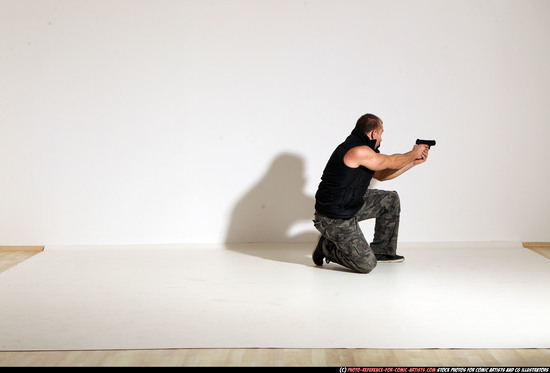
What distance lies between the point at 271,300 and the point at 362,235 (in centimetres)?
88

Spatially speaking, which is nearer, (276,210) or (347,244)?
(347,244)

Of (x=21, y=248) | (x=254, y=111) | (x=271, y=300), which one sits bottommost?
(x=21, y=248)

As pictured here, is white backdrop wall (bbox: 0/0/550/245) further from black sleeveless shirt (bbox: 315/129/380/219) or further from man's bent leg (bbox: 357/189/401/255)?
black sleeveless shirt (bbox: 315/129/380/219)

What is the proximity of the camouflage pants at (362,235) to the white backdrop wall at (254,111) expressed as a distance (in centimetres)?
54

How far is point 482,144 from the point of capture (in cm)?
496

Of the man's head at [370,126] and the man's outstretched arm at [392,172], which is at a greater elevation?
the man's head at [370,126]

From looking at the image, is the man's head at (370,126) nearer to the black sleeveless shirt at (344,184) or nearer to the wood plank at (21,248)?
the black sleeveless shirt at (344,184)

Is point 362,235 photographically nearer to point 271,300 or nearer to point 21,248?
point 271,300

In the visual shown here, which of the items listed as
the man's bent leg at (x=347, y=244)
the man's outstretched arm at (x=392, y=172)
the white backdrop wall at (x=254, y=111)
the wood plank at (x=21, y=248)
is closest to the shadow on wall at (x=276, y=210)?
the white backdrop wall at (x=254, y=111)

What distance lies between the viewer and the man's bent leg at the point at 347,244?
412cm

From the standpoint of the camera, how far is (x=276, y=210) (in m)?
5.05

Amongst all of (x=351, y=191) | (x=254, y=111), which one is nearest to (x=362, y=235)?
(x=351, y=191)

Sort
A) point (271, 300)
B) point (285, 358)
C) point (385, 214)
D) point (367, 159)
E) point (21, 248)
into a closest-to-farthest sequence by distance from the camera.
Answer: point (285, 358) → point (271, 300) → point (367, 159) → point (385, 214) → point (21, 248)

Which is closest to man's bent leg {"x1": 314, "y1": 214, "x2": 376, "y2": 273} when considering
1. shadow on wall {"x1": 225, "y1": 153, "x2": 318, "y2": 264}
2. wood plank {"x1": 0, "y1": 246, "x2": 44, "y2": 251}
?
shadow on wall {"x1": 225, "y1": 153, "x2": 318, "y2": 264}
